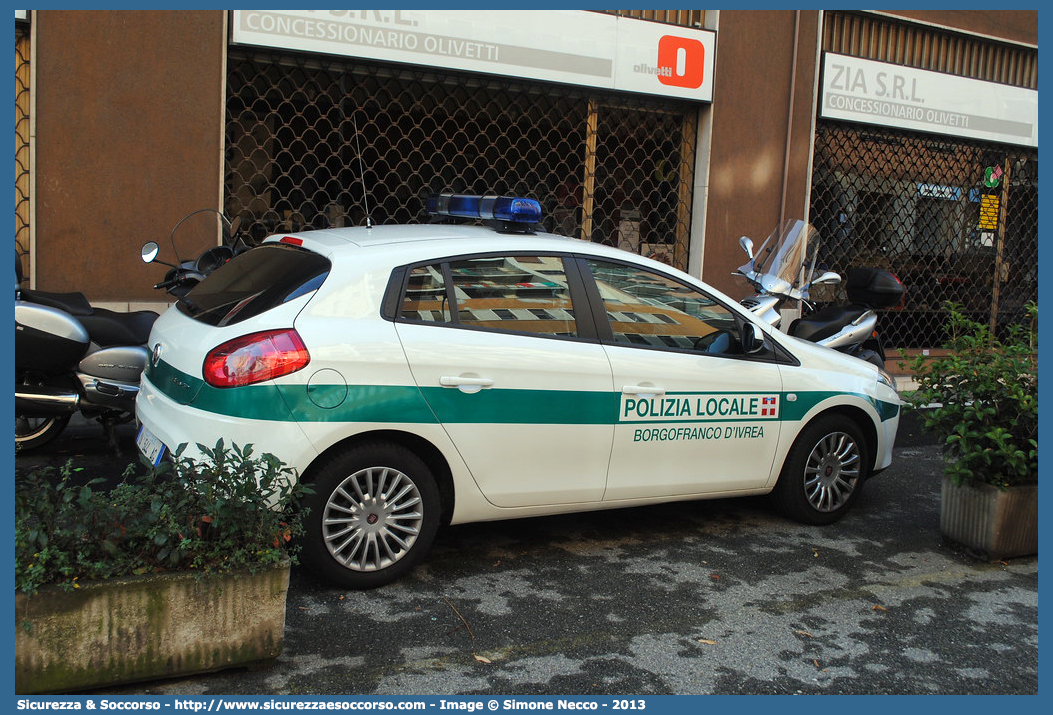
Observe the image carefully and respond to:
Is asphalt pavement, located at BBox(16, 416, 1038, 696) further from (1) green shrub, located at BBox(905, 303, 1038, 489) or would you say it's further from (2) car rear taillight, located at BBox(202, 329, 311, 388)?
(2) car rear taillight, located at BBox(202, 329, 311, 388)

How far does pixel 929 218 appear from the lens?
11.6 metres

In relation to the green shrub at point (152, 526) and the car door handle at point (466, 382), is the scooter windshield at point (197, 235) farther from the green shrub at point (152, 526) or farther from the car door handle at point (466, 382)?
the green shrub at point (152, 526)

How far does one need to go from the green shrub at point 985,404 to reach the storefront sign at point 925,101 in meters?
5.78

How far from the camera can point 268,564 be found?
3367 millimetres

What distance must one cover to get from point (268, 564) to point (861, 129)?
9238mm

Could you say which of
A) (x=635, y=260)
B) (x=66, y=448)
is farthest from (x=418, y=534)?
(x=66, y=448)

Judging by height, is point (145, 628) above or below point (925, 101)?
below

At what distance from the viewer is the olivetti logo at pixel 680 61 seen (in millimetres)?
9406

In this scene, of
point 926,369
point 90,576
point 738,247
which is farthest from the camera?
point 738,247

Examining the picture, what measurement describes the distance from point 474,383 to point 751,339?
1548 mm

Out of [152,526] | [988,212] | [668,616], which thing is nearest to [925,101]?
[988,212]

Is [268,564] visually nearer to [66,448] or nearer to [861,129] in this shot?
[66,448]

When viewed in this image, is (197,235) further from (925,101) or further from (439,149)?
(925,101)

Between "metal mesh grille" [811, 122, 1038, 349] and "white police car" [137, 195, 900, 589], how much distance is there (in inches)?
237
